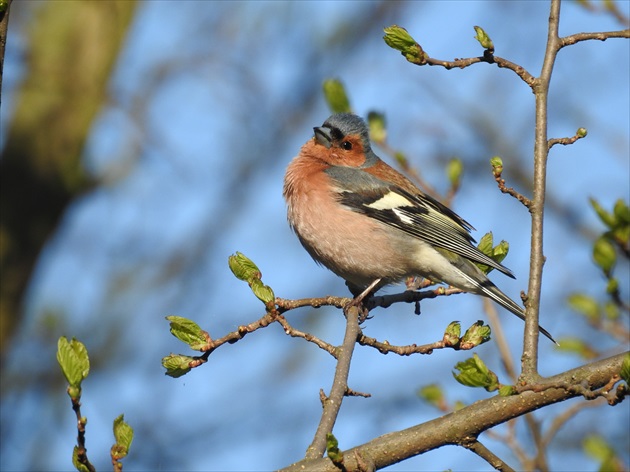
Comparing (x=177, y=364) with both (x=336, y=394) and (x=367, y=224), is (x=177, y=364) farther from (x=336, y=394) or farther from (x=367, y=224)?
(x=367, y=224)

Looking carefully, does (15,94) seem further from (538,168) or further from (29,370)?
(538,168)

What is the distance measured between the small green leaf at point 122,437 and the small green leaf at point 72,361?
0.79 ft

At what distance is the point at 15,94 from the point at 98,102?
79 cm

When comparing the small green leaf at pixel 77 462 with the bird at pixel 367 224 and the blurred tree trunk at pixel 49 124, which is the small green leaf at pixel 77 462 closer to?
the bird at pixel 367 224

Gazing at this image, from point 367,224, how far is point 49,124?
12.4ft

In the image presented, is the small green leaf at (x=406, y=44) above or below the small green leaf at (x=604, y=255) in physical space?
above

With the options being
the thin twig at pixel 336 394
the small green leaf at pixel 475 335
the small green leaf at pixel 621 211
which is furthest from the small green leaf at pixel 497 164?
the small green leaf at pixel 621 211

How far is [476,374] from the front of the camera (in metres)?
3.14

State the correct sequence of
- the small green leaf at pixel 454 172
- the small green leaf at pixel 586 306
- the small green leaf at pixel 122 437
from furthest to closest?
1. the small green leaf at pixel 454 172
2. the small green leaf at pixel 586 306
3. the small green leaf at pixel 122 437

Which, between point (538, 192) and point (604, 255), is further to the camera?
point (604, 255)

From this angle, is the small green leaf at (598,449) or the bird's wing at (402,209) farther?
the bird's wing at (402,209)

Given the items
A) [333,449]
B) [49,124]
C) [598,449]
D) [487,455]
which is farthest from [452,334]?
[49,124]

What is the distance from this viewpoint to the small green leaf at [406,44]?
373cm

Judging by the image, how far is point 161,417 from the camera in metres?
8.57
